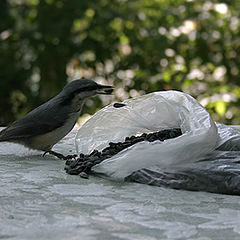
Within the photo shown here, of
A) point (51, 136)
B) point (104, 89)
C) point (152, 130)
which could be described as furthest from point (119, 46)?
point (152, 130)

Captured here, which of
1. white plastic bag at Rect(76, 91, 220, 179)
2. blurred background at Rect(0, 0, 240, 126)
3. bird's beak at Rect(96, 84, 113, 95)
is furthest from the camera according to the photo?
blurred background at Rect(0, 0, 240, 126)

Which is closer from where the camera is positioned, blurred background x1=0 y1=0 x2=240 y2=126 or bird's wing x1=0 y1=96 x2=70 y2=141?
bird's wing x1=0 y1=96 x2=70 y2=141

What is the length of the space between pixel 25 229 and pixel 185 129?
3.35ft

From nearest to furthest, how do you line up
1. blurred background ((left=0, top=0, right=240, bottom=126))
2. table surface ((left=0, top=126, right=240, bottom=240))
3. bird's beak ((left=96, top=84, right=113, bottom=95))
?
table surface ((left=0, top=126, right=240, bottom=240)), bird's beak ((left=96, top=84, right=113, bottom=95)), blurred background ((left=0, top=0, right=240, bottom=126))

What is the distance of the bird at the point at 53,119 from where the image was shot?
2.61 m

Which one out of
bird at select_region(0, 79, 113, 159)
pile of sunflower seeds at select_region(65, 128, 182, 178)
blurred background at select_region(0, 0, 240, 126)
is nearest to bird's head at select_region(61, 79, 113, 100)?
bird at select_region(0, 79, 113, 159)

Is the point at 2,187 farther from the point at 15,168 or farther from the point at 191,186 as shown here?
the point at 191,186

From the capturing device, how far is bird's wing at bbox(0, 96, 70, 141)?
2602mm

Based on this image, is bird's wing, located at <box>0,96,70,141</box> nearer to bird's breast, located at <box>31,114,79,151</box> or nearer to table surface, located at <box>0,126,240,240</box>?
bird's breast, located at <box>31,114,79,151</box>

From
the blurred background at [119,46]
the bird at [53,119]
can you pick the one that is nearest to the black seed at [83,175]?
the bird at [53,119]

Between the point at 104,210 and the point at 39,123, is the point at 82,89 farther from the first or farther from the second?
the point at 104,210

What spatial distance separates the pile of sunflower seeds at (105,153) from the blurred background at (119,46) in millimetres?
2480

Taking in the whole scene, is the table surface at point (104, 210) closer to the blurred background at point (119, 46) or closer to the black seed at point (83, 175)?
the black seed at point (83, 175)

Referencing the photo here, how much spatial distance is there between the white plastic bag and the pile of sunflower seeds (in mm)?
45
